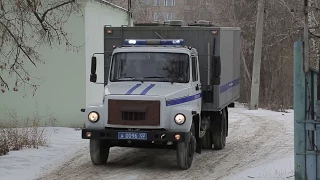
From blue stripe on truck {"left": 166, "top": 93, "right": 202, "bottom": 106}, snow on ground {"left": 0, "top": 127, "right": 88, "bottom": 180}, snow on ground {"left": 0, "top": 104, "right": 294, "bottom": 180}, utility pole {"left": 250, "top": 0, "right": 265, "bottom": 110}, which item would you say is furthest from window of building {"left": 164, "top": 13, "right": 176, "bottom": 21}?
blue stripe on truck {"left": 166, "top": 93, "right": 202, "bottom": 106}

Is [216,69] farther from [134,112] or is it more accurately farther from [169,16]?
[169,16]

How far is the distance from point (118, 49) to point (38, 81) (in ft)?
23.6

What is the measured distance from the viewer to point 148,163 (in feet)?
37.5

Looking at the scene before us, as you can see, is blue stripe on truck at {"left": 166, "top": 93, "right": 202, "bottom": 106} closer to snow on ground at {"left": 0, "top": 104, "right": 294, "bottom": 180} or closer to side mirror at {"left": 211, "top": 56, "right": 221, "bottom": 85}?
side mirror at {"left": 211, "top": 56, "right": 221, "bottom": 85}

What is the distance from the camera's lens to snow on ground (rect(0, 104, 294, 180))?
999 centimetres

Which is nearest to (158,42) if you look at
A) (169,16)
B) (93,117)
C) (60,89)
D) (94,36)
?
(93,117)

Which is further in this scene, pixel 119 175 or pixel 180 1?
pixel 180 1

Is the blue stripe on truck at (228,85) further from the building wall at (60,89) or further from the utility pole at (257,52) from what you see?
the utility pole at (257,52)

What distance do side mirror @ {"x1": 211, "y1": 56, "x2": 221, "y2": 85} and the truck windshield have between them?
1.85ft

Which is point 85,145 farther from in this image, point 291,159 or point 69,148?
point 291,159

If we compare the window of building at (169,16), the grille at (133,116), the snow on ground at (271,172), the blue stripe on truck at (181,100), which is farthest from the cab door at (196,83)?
the window of building at (169,16)

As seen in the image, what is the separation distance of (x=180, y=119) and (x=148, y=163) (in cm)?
186

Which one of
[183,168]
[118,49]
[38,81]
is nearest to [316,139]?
[183,168]

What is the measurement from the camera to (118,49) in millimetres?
11336
